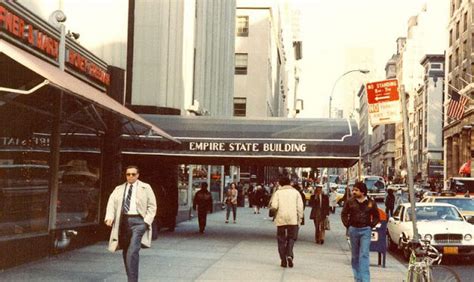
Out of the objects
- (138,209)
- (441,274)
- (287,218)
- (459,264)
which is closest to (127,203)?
(138,209)

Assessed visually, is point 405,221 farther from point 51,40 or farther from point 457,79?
point 457,79

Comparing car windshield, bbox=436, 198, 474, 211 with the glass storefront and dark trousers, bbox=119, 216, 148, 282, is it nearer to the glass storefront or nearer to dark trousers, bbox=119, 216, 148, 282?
the glass storefront

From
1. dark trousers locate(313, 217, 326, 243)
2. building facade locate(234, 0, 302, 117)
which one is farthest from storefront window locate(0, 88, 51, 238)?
building facade locate(234, 0, 302, 117)

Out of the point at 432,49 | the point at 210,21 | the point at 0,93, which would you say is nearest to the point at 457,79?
the point at 210,21

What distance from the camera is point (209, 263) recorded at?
13.9 meters

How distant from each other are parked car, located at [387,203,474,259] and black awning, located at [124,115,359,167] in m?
2.23

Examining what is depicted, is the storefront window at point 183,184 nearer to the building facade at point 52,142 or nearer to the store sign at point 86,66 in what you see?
the building facade at point 52,142

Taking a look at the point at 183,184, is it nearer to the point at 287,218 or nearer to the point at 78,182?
the point at 78,182

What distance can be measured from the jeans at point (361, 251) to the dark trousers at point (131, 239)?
11.2ft

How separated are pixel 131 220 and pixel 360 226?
3.64 meters

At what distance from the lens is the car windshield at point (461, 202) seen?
22531mm

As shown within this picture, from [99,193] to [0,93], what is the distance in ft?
19.7

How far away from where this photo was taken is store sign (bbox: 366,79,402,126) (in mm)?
8539

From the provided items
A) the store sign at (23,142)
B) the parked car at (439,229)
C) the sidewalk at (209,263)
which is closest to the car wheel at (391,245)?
the parked car at (439,229)
